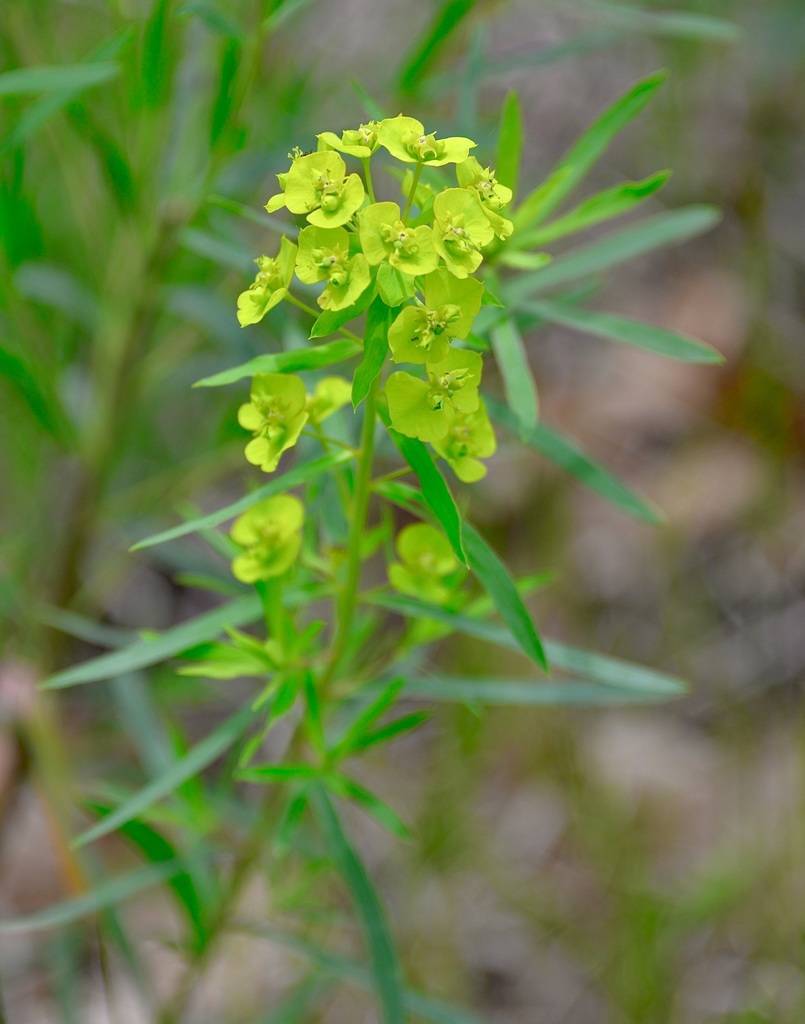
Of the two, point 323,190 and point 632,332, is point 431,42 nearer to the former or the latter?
point 632,332

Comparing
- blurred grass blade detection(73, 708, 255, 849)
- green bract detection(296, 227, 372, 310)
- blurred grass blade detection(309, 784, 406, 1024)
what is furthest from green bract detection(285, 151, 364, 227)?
blurred grass blade detection(309, 784, 406, 1024)

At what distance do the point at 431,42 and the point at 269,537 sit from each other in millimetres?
724

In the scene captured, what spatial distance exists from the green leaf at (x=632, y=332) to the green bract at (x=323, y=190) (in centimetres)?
39

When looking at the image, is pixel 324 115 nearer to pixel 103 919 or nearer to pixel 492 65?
pixel 492 65

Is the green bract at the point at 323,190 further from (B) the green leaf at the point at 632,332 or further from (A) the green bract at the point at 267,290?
(B) the green leaf at the point at 632,332

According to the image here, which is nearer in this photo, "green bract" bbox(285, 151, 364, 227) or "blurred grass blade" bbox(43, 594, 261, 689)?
"green bract" bbox(285, 151, 364, 227)

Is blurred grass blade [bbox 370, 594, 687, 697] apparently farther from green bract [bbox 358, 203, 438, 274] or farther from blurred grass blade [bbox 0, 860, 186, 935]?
blurred grass blade [bbox 0, 860, 186, 935]

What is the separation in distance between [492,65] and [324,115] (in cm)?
80

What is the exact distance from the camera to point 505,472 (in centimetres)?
294

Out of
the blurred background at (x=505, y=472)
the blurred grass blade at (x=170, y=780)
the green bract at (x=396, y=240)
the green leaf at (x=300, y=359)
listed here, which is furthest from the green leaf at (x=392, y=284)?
the blurred grass blade at (x=170, y=780)

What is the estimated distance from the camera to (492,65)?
1377mm

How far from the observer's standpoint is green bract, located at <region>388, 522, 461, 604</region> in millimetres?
986

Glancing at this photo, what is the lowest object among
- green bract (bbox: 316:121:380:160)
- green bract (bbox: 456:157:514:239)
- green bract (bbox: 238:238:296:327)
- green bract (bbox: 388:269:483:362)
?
green bract (bbox: 238:238:296:327)

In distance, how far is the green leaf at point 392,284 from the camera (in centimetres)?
72
